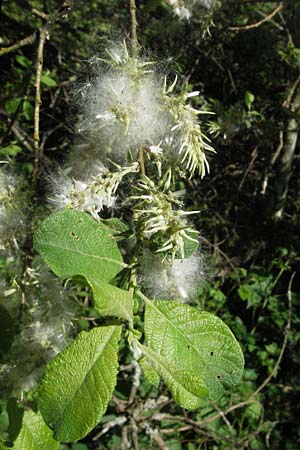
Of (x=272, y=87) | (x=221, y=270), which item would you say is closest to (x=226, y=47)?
(x=272, y=87)

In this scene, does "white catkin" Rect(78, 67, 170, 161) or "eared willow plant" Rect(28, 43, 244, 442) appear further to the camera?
"white catkin" Rect(78, 67, 170, 161)

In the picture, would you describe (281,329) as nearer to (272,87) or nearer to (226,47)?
(272,87)

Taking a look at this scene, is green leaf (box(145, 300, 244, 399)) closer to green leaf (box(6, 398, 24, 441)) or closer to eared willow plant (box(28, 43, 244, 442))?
eared willow plant (box(28, 43, 244, 442))

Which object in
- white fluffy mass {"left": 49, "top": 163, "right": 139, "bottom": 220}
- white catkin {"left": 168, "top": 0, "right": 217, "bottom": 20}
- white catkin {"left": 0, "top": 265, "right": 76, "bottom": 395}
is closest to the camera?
white fluffy mass {"left": 49, "top": 163, "right": 139, "bottom": 220}

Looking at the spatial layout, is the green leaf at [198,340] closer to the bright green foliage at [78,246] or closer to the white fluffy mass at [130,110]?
the bright green foliage at [78,246]

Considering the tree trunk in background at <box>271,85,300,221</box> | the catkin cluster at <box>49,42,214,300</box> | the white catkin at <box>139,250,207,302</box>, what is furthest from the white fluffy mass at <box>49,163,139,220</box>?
the tree trunk in background at <box>271,85,300,221</box>

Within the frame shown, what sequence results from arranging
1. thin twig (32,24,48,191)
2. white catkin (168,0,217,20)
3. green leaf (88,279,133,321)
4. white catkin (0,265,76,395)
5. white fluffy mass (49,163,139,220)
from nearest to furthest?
green leaf (88,279,133,321) < white fluffy mass (49,163,139,220) < white catkin (0,265,76,395) < thin twig (32,24,48,191) < white catkin (168,0,217,20)

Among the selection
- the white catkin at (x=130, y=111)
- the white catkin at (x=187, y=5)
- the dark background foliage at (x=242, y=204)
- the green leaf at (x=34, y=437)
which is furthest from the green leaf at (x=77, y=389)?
the dark background foliage at (x=242, y=204)
